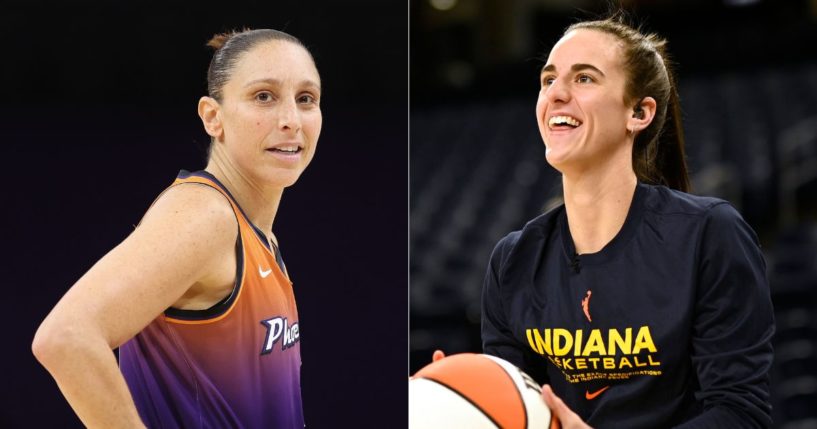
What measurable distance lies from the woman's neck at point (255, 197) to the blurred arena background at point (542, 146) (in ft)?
6.21

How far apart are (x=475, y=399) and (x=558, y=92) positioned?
27.4 inches

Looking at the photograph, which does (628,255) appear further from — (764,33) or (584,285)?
(764,33)

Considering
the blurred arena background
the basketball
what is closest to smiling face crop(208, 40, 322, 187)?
the basketball

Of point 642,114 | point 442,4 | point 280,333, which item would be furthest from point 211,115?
point 442,4

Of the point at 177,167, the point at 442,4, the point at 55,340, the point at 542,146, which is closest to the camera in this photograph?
the point at 55,340

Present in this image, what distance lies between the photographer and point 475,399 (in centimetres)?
212

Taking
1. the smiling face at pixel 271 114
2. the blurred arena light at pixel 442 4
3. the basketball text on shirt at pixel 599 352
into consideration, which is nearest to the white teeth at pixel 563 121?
the basketball text on shirt at pixel 599 352

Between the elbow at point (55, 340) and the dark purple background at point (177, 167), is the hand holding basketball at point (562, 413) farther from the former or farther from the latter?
the elbow at point (55, 340)

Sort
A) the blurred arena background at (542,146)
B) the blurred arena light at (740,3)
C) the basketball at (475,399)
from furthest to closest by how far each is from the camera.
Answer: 1. the blurred arena light at (740,3)
2. the blurred arena background at (542,146)
3. the basketball at (475,399)

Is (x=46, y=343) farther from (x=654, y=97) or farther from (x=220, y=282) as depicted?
(x=654, y=97)

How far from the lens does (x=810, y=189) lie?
832 centimetres

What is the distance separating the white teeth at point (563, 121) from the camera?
7.47 feet

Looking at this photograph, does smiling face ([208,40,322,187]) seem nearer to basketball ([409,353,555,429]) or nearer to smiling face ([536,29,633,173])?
basketball ([409,353,555,429])

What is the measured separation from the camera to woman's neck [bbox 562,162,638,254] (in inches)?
92.3
